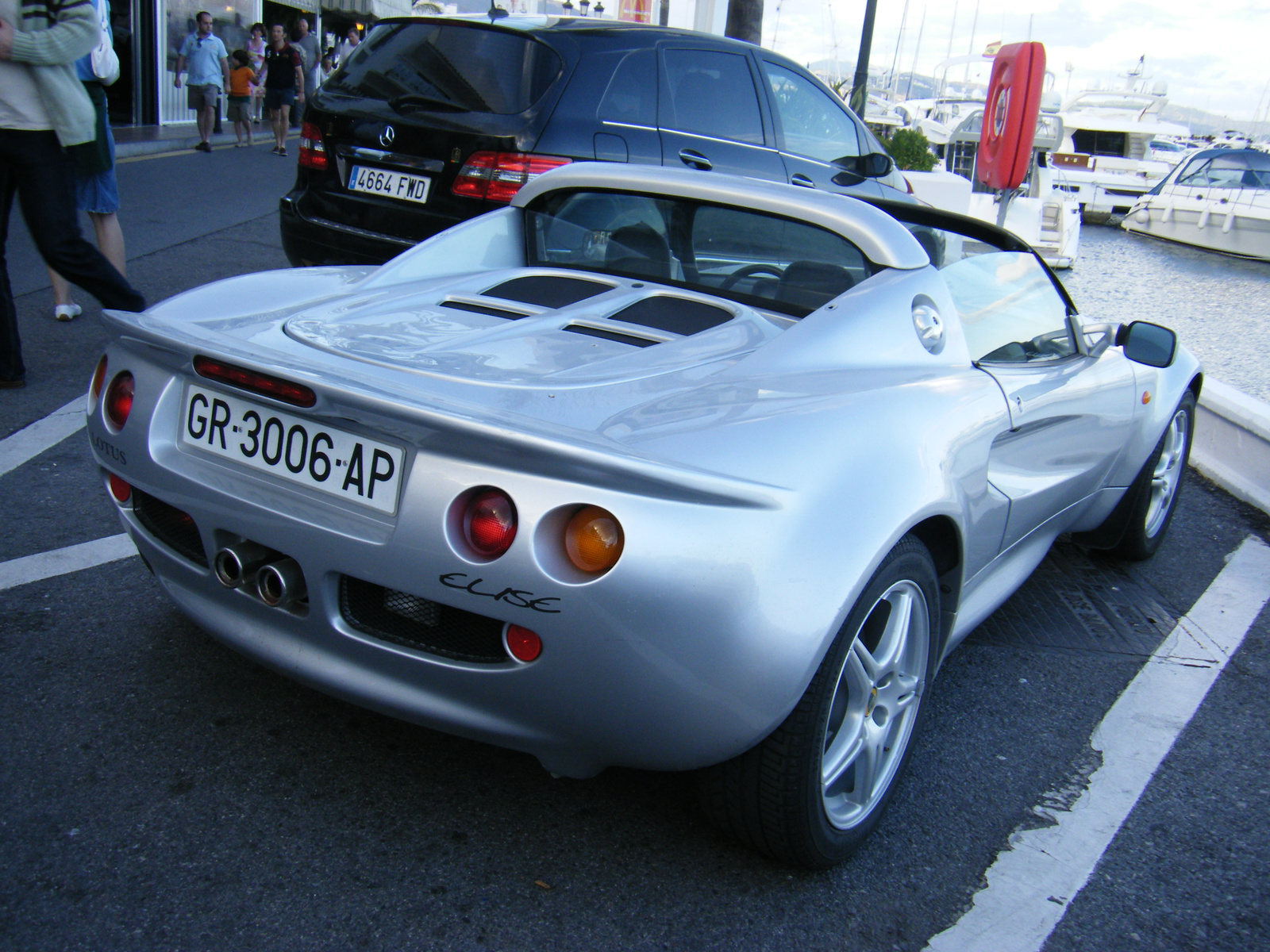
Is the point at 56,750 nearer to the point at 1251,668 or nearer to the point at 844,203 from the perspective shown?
the point at 844,203

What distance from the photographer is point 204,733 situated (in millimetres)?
2279

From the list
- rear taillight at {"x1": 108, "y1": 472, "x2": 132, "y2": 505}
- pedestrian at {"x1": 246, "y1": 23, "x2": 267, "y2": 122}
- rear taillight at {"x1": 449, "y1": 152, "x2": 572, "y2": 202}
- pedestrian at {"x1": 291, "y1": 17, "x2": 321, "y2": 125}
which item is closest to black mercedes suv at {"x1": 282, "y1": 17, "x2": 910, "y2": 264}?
rear taillight at {"x1": 449, "y1": 152, "x2": 572, "y2": 202}

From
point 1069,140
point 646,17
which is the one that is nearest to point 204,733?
point 1069,140

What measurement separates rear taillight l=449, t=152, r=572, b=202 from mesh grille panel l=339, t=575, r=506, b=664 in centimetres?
325

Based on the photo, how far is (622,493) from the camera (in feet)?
5.39

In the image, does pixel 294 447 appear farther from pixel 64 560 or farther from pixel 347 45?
pixel 347 45

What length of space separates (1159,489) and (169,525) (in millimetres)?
3255

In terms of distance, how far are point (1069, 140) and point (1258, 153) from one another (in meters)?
7.10

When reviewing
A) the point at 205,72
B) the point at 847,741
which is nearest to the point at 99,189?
the point at 847,741

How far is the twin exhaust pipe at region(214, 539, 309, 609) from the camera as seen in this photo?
6.23 feet

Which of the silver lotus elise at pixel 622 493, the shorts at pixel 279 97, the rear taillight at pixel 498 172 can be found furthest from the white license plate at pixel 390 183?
the shorts at pixel 279 97

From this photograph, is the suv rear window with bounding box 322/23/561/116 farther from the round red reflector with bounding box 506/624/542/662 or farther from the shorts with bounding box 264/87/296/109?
the shorts with bounding box 264/87/296/109

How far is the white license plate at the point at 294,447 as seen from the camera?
1.79 metres

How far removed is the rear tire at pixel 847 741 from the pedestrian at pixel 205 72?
49.5 ft
